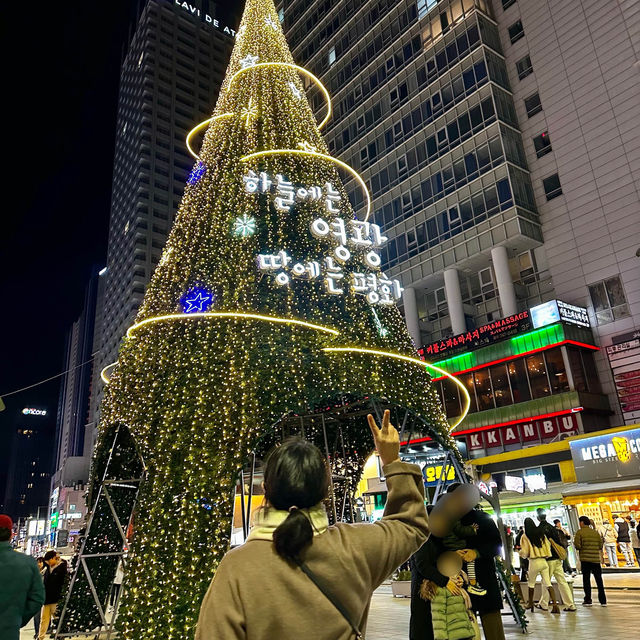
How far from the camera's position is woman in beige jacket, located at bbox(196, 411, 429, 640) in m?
1.56

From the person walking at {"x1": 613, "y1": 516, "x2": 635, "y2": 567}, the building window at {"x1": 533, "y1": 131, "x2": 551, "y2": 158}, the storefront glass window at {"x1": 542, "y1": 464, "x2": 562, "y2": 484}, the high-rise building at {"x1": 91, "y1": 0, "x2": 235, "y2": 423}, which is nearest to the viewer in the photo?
the person walking at {"x1": 613, "y1": 516, "x2": 635, "y2": 567}

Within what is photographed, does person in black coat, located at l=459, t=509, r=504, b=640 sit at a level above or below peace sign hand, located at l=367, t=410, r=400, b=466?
below

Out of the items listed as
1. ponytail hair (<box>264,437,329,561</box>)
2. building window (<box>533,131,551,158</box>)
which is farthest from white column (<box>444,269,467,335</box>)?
ponytail hair (<box>264,437,329,561</box>)

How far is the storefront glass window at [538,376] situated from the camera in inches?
1043

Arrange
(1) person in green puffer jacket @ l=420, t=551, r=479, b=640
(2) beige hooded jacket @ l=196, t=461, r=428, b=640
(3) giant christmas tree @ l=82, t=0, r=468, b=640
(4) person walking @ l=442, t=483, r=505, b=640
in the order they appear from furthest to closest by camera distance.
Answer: (3) giant christmas tree @ l=82, t=0, r=468, b=640
(4) person walking @ l=442, t=483, r=505, b=640
(1) person in green puffer jacket @ l=420, t=551, r=479, b=640
(2) beige hooded jacket @ l=196, t=461, r=428, b=640

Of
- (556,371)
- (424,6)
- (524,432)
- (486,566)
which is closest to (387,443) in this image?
(486,566)

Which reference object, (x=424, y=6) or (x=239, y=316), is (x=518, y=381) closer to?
(x=239, y=316)

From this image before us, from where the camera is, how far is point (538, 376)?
26719mm

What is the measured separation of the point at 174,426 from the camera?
6.33 m

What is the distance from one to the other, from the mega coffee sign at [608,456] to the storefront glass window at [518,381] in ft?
21.9

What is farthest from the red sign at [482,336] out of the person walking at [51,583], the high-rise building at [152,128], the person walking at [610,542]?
the high-rise building at [152,128]

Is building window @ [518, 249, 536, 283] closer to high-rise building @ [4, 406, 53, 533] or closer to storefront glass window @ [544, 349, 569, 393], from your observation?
storefront glass window @ [544, 349, 569, 393]

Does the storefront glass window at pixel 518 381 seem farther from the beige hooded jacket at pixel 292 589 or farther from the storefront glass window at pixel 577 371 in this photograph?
the beige hooded jacket at pixel 292 589

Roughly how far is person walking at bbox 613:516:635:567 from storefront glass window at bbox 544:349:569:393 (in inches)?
292
